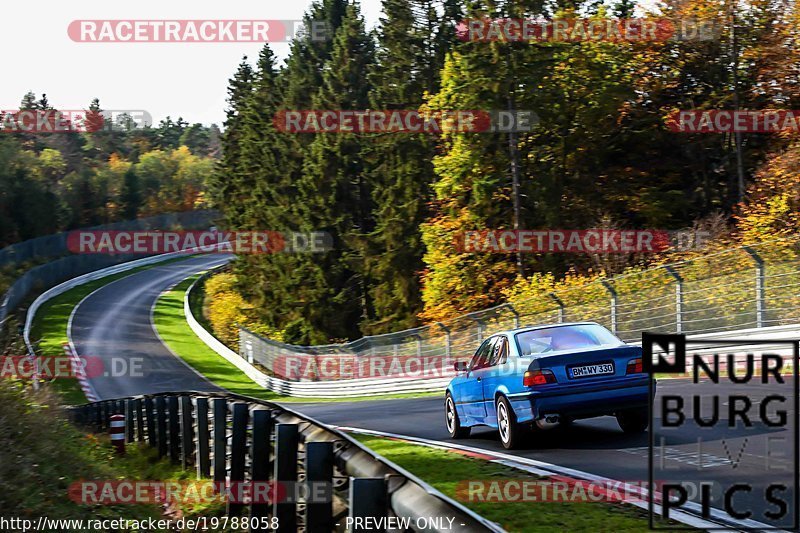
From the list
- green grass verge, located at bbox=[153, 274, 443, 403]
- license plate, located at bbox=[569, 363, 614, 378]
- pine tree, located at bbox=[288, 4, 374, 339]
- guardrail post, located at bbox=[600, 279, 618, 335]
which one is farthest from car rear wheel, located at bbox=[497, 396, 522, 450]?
pine tree, located at bbox=[288, 4, 374, 339]

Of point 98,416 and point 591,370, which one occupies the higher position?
point 591,370

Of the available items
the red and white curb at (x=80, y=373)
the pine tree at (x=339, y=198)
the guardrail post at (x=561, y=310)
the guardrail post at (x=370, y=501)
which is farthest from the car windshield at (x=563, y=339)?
the pine tree at (x=339, y=198)

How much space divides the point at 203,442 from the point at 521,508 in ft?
15.2

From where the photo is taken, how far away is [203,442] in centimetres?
1146

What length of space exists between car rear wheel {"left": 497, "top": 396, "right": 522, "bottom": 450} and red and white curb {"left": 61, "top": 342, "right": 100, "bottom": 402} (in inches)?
1312

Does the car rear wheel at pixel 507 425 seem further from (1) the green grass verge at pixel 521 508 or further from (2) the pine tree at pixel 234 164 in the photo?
(2) the pine tree at pixel 234 164

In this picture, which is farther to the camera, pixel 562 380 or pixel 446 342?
pixel 446 342

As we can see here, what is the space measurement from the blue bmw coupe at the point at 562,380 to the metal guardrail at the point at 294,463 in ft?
10.7

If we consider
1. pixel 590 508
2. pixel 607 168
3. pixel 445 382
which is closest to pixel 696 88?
pixel 607 168

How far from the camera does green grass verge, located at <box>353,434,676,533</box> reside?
7.37 meters

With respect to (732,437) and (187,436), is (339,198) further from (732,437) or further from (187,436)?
(732,437)

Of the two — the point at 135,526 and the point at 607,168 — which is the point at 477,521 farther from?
the point at 607,168

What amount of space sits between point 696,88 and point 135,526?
38.0 m

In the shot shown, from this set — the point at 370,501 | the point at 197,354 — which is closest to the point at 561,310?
the point at 370,501
